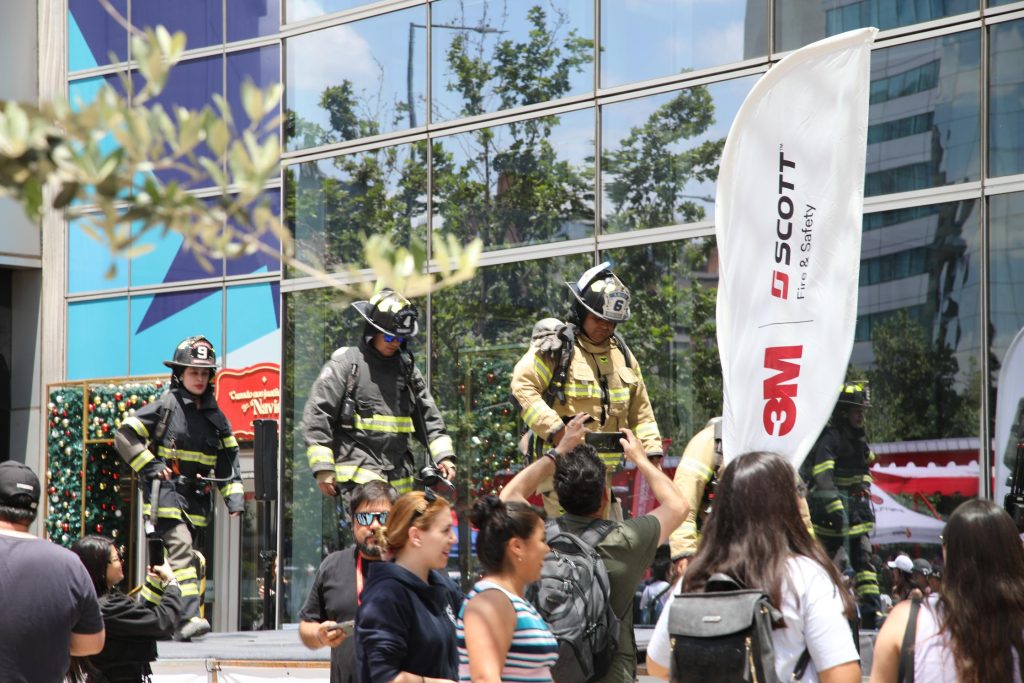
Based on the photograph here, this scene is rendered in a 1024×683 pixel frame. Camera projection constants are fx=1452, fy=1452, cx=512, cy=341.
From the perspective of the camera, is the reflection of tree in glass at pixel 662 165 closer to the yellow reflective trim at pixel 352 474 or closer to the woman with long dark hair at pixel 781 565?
the yellow reflective trim at pixel 352 474

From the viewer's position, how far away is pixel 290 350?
1441cm

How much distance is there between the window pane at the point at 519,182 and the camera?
40.7ft

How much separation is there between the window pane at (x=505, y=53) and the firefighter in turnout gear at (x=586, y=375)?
14.7ft

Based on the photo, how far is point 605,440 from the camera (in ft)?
27.2

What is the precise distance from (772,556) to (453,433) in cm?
934

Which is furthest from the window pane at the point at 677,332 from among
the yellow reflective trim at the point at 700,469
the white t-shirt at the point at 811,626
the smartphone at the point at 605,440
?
the white t-shirt at the point at 811,626

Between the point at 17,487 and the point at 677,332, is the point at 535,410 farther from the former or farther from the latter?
the point at 677,332

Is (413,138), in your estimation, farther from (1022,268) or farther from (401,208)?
(1022,268)

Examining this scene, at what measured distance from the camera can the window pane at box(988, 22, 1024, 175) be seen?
32.0 feet

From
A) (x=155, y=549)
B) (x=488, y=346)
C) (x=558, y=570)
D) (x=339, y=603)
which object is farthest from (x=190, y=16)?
(x=558, y=570)

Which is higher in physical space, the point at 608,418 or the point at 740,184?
the point at 740,184

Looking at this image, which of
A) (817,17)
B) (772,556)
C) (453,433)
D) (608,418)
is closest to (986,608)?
(772,556)

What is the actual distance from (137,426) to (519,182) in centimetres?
408

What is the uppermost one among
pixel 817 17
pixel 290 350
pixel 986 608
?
pixel 817 17
